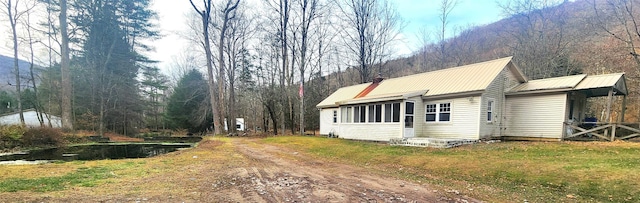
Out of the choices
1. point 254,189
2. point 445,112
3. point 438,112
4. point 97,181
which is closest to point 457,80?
point 445,112

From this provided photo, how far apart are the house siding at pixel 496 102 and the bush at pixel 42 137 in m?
23.6

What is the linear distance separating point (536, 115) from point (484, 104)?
2587 mm

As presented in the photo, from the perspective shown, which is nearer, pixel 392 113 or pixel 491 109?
pixel 491 109

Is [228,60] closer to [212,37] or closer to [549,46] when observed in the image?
[212,37]

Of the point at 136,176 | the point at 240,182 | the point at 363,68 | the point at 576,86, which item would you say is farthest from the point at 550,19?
the point at 136,176

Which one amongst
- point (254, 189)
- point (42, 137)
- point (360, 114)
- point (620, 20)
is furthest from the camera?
point (360, 114)

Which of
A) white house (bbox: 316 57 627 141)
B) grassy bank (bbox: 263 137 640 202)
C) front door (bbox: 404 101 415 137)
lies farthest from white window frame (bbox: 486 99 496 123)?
grassy bank (bbox: 263 137 640 202)

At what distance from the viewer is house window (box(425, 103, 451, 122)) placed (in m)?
14.6

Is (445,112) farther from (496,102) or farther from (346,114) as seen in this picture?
(346,114)

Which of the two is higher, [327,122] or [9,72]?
[9,72]

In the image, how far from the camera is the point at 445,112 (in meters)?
14.6

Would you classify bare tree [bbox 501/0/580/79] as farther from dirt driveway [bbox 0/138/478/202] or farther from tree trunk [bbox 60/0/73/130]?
tree trunk [bbox 60/0/73/130]

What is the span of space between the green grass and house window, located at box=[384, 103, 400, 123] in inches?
493

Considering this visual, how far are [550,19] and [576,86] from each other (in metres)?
14.1
